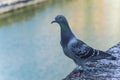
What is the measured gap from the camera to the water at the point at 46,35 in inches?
175

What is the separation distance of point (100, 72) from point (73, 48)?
263 millimetres

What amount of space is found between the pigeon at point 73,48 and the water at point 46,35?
200 centimetres

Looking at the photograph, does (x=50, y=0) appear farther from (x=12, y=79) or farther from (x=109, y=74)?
(x=109, y=74)

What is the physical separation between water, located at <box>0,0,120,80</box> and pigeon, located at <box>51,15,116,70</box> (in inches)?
78.6

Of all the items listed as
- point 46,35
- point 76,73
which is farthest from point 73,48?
point 46,35

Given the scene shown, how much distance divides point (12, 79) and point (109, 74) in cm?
250

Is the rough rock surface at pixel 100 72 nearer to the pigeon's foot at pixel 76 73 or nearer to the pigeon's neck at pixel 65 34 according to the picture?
the pigeon's foot at pixel 76 73

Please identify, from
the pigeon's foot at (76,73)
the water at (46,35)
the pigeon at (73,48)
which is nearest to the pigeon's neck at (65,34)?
the pigeon at (73,48)

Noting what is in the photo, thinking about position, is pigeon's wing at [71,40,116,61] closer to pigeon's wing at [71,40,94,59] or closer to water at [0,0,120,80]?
pigeon's wing at [71,40,94,59]

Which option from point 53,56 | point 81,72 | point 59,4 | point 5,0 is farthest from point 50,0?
point 81,72

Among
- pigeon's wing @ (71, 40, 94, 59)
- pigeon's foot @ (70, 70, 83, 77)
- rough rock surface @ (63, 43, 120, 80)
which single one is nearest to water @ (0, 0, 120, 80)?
rough rock surface @ (63, 43, 120, 80)

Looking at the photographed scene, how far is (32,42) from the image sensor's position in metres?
5.79

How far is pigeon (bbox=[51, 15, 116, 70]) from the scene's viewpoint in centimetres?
188

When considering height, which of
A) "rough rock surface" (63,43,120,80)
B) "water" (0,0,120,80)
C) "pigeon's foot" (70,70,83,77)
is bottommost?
"water" (0,0,120,80)
